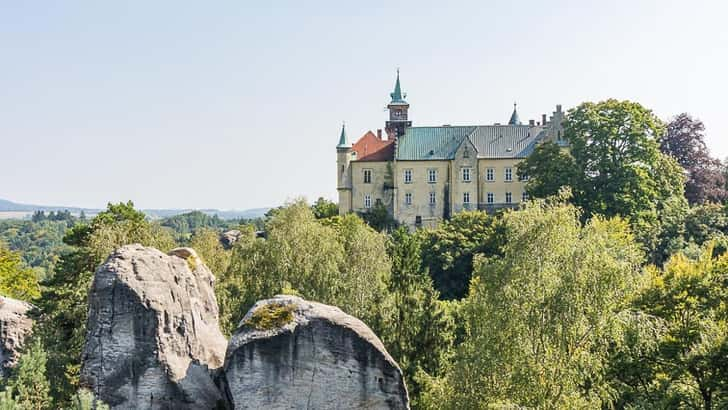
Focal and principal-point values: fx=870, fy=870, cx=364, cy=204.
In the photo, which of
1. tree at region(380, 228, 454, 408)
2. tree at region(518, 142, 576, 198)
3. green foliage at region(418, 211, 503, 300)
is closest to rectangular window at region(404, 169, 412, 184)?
tree at region(518, 142, 576, 198)

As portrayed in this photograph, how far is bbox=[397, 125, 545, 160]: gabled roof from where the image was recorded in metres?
83.9

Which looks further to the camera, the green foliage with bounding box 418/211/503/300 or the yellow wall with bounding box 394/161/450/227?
the yellow wall with bounding box 394/161/450/227

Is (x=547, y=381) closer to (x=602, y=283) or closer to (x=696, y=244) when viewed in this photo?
(x=602, y=283)

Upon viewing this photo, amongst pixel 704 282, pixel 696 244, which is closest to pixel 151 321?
pixel 704 282

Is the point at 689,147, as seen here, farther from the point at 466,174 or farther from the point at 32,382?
the point at 32,382

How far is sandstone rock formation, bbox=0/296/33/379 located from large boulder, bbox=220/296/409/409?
1038cm

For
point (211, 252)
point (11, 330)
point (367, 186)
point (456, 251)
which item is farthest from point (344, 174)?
point (11, 330)

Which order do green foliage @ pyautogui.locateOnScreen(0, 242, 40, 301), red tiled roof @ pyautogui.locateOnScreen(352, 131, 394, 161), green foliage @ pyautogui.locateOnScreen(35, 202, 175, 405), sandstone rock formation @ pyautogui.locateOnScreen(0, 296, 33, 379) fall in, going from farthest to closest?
1. red tiled roof @ pyautogui.locateOnScreen(352, 131, 394, 161)
2. green foliage @ pyautogui.locateOnScreen(0, 242, 40, 301)
3. green foliage @ pyautogui.locateOnScreen(35, 202, 175, 405)
4. sandstone rock formation @ pyautogui.locateOnScreen(0, 296, 33, 379)

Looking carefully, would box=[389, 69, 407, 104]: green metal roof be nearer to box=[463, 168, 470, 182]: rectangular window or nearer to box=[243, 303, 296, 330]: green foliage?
box=[463, 168, 470, 182]: rectangular window

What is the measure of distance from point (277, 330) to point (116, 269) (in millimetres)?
4990

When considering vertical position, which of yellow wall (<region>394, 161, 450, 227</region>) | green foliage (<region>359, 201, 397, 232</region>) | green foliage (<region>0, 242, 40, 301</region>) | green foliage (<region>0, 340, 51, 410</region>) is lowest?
green foliage (<region>0, 340, 51, 410</region>)

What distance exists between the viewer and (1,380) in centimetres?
2684

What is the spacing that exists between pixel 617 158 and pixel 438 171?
23375 mm

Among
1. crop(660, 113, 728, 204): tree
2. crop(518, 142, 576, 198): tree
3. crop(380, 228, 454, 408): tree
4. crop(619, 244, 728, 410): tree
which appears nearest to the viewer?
crop(619, 244, 728, 410): tree
